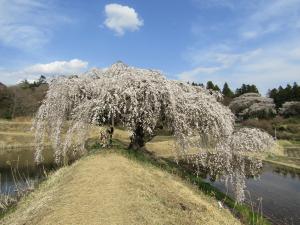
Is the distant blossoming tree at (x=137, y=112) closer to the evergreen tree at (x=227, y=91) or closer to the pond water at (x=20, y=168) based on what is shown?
the pond water at (x=20, y=168)

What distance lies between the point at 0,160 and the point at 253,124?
155 feet

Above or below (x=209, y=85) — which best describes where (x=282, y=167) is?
below

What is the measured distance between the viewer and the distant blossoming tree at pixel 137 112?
20.2 m

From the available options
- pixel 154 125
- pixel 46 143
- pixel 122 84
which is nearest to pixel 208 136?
pixel 154 125

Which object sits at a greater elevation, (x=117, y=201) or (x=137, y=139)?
(x=137, y=139)

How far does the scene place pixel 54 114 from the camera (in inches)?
852

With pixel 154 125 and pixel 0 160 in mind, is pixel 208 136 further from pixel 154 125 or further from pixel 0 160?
pixel 0 160

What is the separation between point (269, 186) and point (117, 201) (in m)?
24.0

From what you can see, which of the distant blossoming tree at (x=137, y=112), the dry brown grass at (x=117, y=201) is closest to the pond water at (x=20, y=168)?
the distant blossoming tree at (x=137, y=112)

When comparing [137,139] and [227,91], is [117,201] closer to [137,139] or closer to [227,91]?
[137,139]

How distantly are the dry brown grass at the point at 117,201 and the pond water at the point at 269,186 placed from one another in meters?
5.60

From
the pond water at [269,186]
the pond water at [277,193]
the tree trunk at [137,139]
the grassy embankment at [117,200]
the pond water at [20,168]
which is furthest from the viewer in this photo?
the pond water at [20,168]

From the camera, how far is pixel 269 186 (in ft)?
108

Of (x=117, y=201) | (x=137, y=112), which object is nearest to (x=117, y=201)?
(x=117, y=201)
